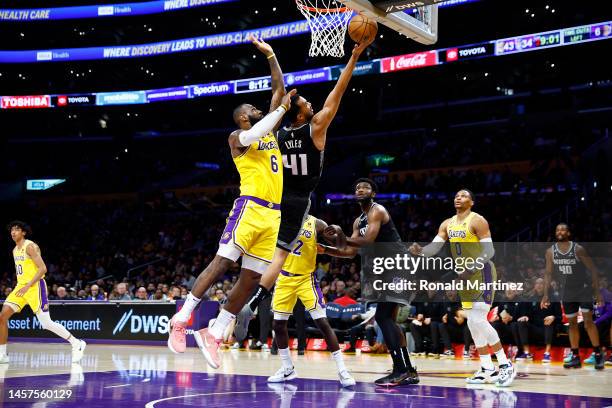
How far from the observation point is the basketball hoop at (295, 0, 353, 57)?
318 inches

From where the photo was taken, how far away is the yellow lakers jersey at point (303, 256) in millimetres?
8195

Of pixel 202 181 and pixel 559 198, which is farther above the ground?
pixel 202 181

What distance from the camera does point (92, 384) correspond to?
25.3 feet

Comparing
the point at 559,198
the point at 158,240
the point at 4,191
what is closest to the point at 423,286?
the point at 559,198

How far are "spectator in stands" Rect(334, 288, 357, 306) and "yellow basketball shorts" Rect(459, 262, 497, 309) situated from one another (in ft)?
18.1

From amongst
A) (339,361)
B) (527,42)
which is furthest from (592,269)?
(527,42)

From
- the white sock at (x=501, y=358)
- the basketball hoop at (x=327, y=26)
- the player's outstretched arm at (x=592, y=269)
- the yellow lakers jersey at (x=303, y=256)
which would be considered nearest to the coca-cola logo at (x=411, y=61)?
the player's outstretched arm at (x=592, y=269)

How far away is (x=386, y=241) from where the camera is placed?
8.13m

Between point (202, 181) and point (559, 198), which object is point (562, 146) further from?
point (202, 181)

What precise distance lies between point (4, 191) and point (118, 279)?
12750 millimetres

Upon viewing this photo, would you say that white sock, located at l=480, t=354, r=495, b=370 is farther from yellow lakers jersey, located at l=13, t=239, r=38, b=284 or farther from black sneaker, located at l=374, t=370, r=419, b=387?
yellow lakers jersey, located at l=13, t=239, r=38, b=284

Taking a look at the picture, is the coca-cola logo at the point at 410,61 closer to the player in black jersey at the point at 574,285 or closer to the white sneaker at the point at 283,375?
the player in black jersey at the point at 574,285

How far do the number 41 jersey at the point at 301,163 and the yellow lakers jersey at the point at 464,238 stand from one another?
2.30 meters

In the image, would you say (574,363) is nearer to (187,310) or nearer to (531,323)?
(531,323)
